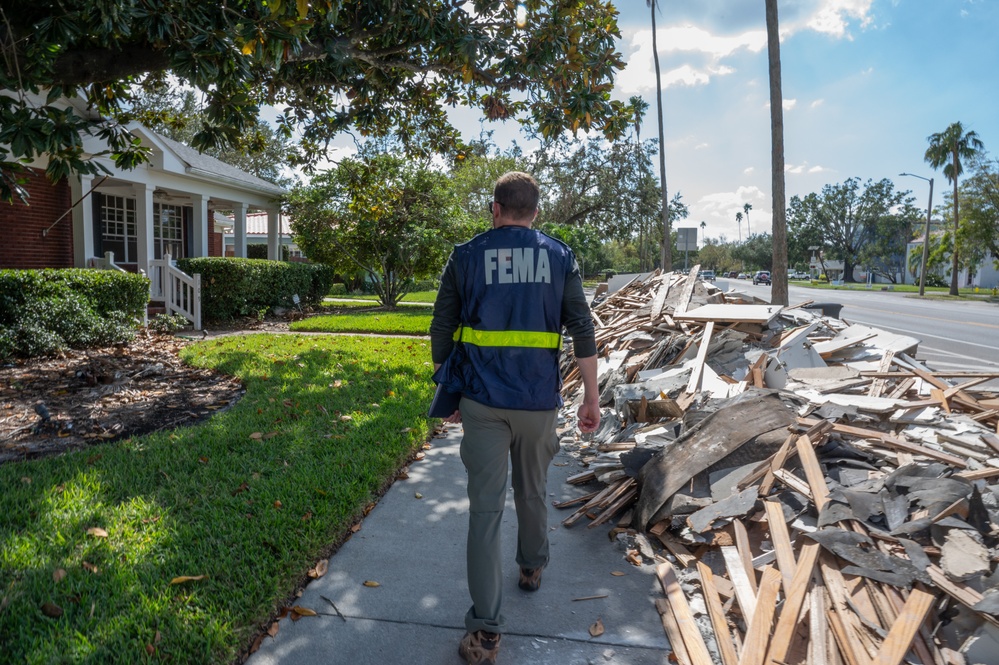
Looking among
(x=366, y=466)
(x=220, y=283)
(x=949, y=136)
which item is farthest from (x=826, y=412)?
(x=949, y=136)

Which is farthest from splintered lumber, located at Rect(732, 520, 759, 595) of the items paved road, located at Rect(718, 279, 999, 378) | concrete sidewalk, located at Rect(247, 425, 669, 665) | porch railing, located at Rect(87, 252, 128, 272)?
porch railing, located at Rect(87, 252, 128, 272)

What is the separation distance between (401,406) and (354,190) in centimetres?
612

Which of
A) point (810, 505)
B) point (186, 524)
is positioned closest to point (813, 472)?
point (810, 505)

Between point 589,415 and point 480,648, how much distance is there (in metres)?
1.11

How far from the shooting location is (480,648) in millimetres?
2629

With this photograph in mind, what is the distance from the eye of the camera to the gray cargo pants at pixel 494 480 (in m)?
2.68

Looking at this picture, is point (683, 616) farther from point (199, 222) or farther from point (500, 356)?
point (199, 222)

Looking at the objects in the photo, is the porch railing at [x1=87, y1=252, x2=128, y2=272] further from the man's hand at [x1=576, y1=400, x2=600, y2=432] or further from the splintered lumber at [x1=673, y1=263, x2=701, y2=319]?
the man's hand at [x1=576, y1=400, x2=600, y2=432]

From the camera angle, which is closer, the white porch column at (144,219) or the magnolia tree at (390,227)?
the white porch column at (144,219)

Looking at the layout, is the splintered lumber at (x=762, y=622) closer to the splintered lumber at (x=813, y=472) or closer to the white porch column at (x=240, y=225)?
the splintered lumber at (x=813, y=472)

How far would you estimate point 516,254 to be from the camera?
2.83 meters

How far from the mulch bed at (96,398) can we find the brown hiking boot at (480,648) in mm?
4131

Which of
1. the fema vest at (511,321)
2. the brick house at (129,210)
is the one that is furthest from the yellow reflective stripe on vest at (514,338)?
the brick house at (129,210)

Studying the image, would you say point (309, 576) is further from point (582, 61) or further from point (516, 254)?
point (582, 61)
